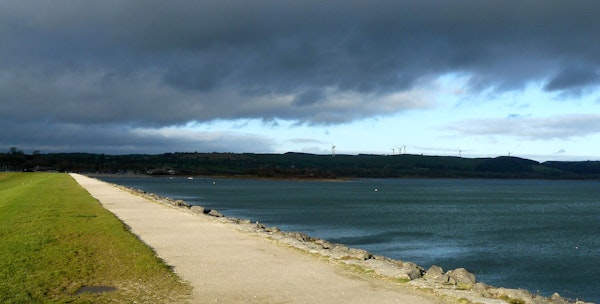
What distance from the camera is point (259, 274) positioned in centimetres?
1236

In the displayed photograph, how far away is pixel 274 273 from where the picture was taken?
41.1 ft

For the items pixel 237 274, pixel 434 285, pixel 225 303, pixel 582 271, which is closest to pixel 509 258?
pixel 582 271

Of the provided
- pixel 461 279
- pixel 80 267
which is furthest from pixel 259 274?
pixel 461 279

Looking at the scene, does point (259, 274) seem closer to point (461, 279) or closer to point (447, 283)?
point (447, 283)

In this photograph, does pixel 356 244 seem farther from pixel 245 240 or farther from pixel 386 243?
pixel 245 240

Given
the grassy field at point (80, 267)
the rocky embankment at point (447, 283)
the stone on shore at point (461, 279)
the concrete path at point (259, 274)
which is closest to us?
the grassy field at point (80, 267)

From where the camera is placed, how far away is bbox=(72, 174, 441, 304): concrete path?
10.3m

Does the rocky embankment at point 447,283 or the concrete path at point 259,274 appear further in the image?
the rocky embankment at point 447,283

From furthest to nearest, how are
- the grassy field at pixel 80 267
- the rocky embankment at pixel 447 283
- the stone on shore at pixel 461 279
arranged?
1. the stone on shore at pixel 461 279
2. the rocky embankment at pixel 447 283
3. the grassy field at pixel 80 267

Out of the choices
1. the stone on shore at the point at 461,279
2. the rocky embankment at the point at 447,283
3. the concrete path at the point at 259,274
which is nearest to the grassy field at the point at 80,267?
the concrete path at the point at 259,274

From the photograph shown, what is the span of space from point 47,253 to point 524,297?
11426mm

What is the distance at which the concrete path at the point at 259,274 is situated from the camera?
10266 millimetres

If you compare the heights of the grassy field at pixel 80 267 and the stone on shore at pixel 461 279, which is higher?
the grassy field at pixel 80 267

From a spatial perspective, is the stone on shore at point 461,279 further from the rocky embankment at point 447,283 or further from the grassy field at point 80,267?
the grassy field at point 80,267
